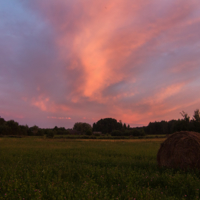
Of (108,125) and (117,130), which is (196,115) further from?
(108,125)

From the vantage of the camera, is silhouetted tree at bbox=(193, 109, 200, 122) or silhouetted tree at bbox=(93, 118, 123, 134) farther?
silhouetted tree at bbox=(93, 118, 123, 134)

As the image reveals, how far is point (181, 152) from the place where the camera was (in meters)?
10.6

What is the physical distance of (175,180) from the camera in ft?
24.1

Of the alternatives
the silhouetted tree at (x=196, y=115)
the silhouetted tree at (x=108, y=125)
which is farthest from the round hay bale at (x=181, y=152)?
the silhouetted tree at (x=108, y=125)

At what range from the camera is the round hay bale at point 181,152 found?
10.1 meters

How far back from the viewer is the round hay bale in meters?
10.1

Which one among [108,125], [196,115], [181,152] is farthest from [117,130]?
[181,152]

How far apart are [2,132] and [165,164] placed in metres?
80.1

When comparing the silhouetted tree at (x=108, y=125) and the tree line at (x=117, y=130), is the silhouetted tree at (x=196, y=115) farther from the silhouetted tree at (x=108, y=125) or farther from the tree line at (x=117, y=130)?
the silhouetted tree at (x=108, y=125)

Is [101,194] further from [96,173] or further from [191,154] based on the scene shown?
[191,154]

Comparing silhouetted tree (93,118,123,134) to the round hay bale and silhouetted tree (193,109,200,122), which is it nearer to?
silhouetted tree (193,109,200,122)

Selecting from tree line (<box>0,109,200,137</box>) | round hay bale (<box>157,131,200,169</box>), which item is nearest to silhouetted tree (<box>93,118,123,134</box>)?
tree line (<box>0,109,200,137</box>)

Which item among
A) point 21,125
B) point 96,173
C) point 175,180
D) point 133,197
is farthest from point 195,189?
point 21,125

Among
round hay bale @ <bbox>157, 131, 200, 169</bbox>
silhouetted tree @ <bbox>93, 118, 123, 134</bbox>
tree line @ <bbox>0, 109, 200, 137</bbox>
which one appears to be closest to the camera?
round hay bale @ <bbox>157, 131, 200, 169</bbox>
